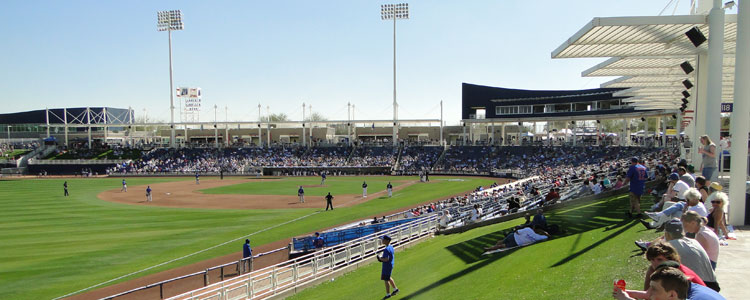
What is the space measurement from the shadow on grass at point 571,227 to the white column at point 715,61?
359 centimetres

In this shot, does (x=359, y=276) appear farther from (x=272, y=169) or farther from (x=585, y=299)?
(x=272, y=169)

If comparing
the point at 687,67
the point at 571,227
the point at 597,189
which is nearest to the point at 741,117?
the point at 571,227

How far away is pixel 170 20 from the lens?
78062 mm

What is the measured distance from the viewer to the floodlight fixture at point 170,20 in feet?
256

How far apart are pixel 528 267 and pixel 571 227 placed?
4.18m

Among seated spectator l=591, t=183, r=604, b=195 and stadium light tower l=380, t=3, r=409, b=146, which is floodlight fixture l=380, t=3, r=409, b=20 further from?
seated spectator l=591, t=183, r=604, b=195

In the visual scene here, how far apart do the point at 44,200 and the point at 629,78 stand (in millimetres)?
45190

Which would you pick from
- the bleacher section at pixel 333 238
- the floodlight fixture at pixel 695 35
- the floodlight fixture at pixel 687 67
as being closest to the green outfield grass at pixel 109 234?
the bleacher section at pixel 333 238

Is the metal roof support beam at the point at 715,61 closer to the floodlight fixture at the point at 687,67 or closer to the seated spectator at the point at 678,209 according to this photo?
the seated spectator at the point at 678,209

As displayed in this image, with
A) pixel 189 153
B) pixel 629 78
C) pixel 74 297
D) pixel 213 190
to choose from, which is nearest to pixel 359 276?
pixel 74 297

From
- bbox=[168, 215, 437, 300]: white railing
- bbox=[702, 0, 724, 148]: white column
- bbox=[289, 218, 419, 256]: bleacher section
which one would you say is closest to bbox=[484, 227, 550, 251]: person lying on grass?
bbox=[168, 215, 437, 300]: white railing

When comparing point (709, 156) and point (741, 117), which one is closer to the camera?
point (741, 117)

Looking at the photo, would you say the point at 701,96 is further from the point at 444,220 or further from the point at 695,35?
the point at 444,220

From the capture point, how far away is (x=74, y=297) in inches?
585
